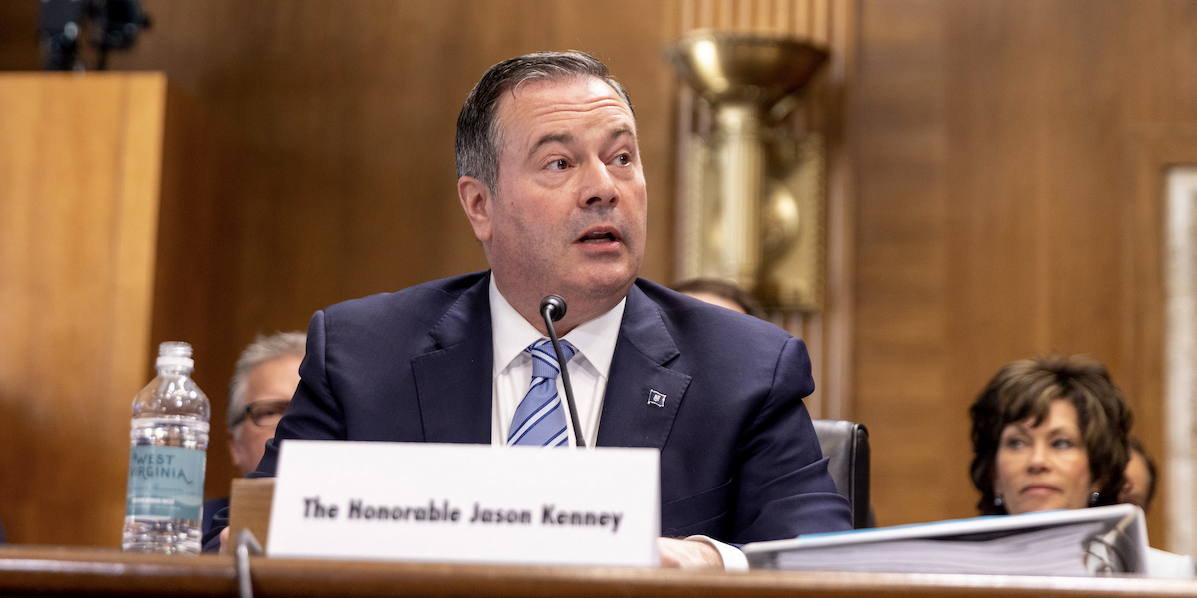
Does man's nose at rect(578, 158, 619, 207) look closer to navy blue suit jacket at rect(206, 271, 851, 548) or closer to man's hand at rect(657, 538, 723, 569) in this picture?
navy blue suit jacket at rect(206, 271, 851, 548)

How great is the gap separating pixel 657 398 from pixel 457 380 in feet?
0.96

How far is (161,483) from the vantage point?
1392 millimetres

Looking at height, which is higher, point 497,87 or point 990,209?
point 497,87

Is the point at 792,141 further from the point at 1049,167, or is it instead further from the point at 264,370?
the point at 264,370

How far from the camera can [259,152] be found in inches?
165

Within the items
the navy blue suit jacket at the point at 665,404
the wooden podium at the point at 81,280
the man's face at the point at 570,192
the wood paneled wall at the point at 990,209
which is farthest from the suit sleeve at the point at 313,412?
the wood paneled wall at the point at 990,209

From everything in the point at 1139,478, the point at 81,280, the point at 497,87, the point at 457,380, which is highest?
the point at 497,87

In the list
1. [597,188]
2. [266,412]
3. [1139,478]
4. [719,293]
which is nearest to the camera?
[597,188]

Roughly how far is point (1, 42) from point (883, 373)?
132 inches

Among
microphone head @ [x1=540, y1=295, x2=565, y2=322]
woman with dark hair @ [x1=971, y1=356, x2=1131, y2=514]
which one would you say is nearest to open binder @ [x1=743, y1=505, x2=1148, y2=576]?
microphone head @ [x1=540, y1=295, x2=565, y2=322]

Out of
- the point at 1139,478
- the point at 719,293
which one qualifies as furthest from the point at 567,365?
the point at 1139,478

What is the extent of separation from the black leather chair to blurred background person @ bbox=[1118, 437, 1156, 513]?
0.98m

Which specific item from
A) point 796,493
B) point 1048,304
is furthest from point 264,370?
point 1048,304

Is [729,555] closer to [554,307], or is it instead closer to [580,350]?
[554,307]
